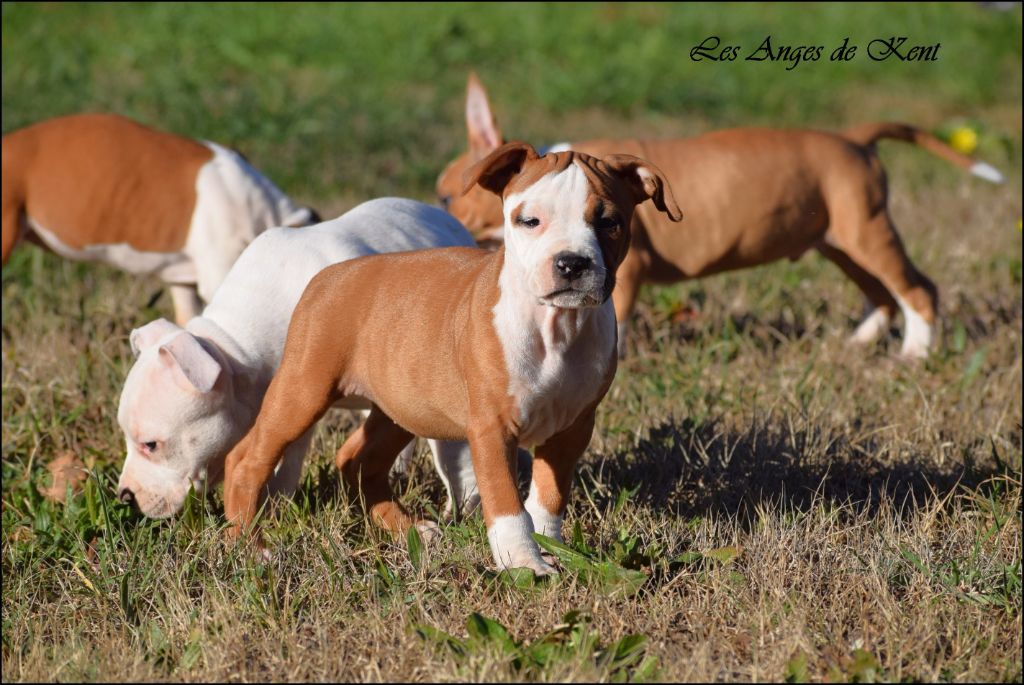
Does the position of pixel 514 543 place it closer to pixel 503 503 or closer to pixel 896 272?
pixel 503 503

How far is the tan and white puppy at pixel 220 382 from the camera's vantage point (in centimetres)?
428

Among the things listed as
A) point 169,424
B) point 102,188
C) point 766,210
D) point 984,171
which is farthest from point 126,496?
point 984,171

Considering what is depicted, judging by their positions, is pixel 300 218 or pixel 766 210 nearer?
pixel 766 210

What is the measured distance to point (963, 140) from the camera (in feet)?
32.6

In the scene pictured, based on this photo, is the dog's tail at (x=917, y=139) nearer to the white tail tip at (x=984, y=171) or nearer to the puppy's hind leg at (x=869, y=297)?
the white tail tip at (x=984, y=171)

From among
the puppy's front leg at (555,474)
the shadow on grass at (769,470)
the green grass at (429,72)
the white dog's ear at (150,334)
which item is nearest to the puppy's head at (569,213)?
the puppy's front leg at (555,474)

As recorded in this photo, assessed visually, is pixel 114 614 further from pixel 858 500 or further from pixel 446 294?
pixel 858 500

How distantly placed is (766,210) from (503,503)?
3.41m

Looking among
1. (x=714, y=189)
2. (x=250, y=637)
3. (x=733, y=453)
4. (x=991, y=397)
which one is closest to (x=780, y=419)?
(x=733, y=453)

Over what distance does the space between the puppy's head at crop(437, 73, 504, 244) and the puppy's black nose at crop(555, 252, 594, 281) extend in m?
2.77

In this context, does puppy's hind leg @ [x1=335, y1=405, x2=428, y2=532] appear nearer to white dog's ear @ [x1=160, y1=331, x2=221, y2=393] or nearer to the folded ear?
white dog's ear @ [x1=160, y1=331, x2=221, y2=393]

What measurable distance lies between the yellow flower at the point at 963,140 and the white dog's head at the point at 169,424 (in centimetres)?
710

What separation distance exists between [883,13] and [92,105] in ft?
32.6

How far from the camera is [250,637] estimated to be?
3.31 meters
